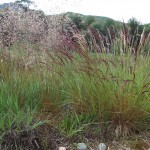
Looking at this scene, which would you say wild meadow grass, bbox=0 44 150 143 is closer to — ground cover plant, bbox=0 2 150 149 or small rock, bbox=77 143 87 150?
ground cover plant, bbox=0 2 150 149

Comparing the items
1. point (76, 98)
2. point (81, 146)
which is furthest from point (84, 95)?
point (81, 146)

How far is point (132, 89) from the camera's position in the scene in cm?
370

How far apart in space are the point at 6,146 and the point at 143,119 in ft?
5.03

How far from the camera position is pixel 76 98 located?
380 centimetres

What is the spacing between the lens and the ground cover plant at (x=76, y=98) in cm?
331

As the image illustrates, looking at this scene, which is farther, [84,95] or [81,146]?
[84,95]

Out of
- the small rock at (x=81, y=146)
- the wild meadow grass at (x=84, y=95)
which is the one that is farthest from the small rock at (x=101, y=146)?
the wild meadow grass at (x=84, y=95)

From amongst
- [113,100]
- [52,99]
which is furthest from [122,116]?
[52,99]

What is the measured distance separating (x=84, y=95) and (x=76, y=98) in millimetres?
101

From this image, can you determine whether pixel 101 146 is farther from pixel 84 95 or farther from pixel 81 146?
pixel 84 95

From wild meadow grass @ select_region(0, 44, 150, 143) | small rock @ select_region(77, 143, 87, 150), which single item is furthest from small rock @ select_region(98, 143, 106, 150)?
wild meadow grass @ select_region(0, 44, 150, 143)

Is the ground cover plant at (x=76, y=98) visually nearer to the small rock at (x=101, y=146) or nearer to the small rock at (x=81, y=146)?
the small rock at (x=81, y=146)

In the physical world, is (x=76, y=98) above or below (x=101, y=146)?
above

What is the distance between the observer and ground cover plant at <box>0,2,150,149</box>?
3308mm
